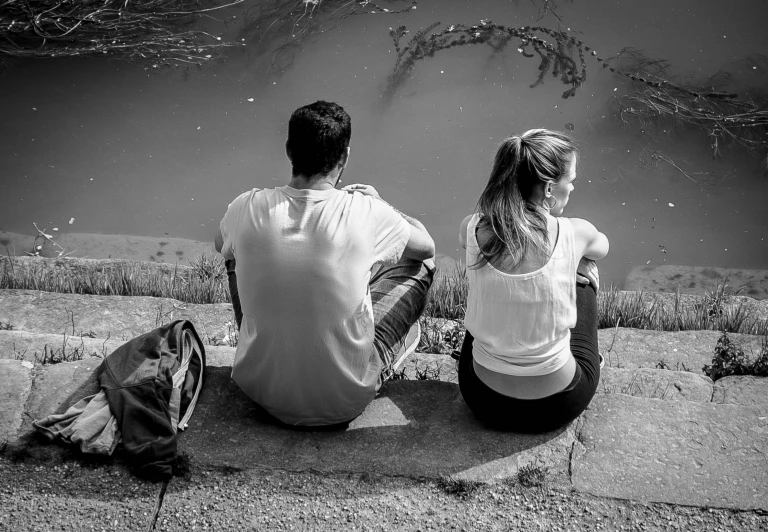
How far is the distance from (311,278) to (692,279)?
140 inches

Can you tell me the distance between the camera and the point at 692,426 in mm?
2205

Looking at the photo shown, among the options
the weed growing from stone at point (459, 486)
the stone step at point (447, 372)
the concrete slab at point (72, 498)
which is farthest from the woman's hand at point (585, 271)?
the concrete slab at point (72, 498)

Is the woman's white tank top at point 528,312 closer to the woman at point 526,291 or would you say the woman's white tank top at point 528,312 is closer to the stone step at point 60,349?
the woman at point 526,291

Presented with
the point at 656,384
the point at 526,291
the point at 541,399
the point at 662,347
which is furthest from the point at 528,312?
the point at 662,347

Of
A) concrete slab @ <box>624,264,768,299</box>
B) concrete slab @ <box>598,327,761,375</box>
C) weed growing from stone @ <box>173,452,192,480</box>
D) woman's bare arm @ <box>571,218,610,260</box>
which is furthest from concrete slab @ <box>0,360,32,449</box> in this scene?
concrete slab @ <box>624,264,768,299</box>

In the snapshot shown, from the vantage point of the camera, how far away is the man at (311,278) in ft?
6.55

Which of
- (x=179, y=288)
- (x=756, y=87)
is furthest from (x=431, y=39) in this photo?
(x=179, y=288)

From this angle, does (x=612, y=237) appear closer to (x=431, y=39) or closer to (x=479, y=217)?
(x=431, y=39)

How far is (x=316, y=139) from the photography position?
2.04m

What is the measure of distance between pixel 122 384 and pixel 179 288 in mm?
1756

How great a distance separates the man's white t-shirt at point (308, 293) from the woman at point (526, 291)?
0.29 metres

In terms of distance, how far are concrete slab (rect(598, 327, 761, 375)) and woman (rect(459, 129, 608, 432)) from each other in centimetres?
95

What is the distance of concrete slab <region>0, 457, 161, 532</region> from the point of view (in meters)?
1.94

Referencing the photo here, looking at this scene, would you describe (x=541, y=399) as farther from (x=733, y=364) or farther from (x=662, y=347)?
(x=662, y=347)
